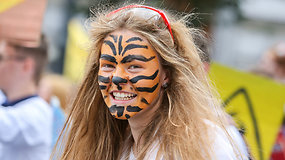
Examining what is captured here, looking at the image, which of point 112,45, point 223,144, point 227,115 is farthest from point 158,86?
point 227,115

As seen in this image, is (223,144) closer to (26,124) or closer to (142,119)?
(142,119)

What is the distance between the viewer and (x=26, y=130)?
3.16 meters

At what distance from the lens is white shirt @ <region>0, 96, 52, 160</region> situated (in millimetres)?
3074

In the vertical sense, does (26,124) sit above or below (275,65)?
below

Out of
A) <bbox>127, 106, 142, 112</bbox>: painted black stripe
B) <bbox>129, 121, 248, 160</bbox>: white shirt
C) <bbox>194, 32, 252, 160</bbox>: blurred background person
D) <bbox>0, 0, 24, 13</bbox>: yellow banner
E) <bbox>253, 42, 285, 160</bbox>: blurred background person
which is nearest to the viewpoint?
<bbox>129, 121, 248, 160</bbox>: white shirt

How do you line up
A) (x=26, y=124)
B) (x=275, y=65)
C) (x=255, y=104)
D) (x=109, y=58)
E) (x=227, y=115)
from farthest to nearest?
(x=275, y=65)
(x=255, y=104)
(x=26, y=124)
(x=227, y=115)
(x=109, y=58)

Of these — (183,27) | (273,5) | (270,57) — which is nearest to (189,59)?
(183,27)

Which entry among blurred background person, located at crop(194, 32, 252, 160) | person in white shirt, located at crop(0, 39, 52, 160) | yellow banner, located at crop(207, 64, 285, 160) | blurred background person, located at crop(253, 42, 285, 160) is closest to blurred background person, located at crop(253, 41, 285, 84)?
blurred background person, located at crop(253, 42, 285, 160)

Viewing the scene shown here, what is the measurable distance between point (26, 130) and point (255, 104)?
182 centimetres

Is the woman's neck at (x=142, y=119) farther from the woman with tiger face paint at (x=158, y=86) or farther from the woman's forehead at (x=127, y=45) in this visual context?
the woman's forehead at (x=127, y=45)

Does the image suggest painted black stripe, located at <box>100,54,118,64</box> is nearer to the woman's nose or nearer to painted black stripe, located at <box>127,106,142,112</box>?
the woman's nose

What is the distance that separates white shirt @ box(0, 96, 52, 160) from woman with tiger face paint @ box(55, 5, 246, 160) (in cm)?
108

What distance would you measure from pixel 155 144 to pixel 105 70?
1.40 ft

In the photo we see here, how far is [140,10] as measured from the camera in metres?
2.21
